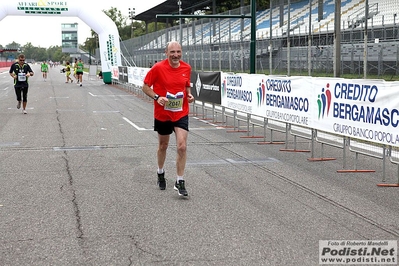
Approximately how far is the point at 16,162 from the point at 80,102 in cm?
1558

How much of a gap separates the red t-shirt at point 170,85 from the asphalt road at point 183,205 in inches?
40.9

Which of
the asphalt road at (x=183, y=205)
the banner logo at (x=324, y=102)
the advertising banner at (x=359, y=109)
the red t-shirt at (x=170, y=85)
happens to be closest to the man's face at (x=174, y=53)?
the red t-shirt at (x=170, y=85)

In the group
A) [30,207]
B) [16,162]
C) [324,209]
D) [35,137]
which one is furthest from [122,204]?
[35,137]

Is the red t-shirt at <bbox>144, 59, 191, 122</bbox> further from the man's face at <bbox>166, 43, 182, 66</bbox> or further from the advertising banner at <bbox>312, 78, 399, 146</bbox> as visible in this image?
the advertising banner at <bbox>312, 78, 399, 146</bbox>

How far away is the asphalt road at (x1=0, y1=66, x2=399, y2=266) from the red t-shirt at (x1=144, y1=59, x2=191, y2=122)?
1039 millimetres

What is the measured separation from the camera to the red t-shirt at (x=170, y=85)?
298 inches

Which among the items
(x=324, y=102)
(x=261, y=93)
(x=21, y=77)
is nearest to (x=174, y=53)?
(x=324, y=102)

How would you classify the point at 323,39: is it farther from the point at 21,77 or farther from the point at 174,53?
the point at 174,53

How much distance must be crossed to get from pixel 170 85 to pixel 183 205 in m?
1.56

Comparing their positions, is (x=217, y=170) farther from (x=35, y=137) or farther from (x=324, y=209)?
(x=35, y=137)

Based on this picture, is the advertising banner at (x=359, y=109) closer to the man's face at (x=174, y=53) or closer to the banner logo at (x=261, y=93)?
the banner logo at (x=261, y=93)

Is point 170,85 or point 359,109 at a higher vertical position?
point 170,85

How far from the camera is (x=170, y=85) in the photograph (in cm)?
757

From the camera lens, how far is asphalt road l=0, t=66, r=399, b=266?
5223 mm
